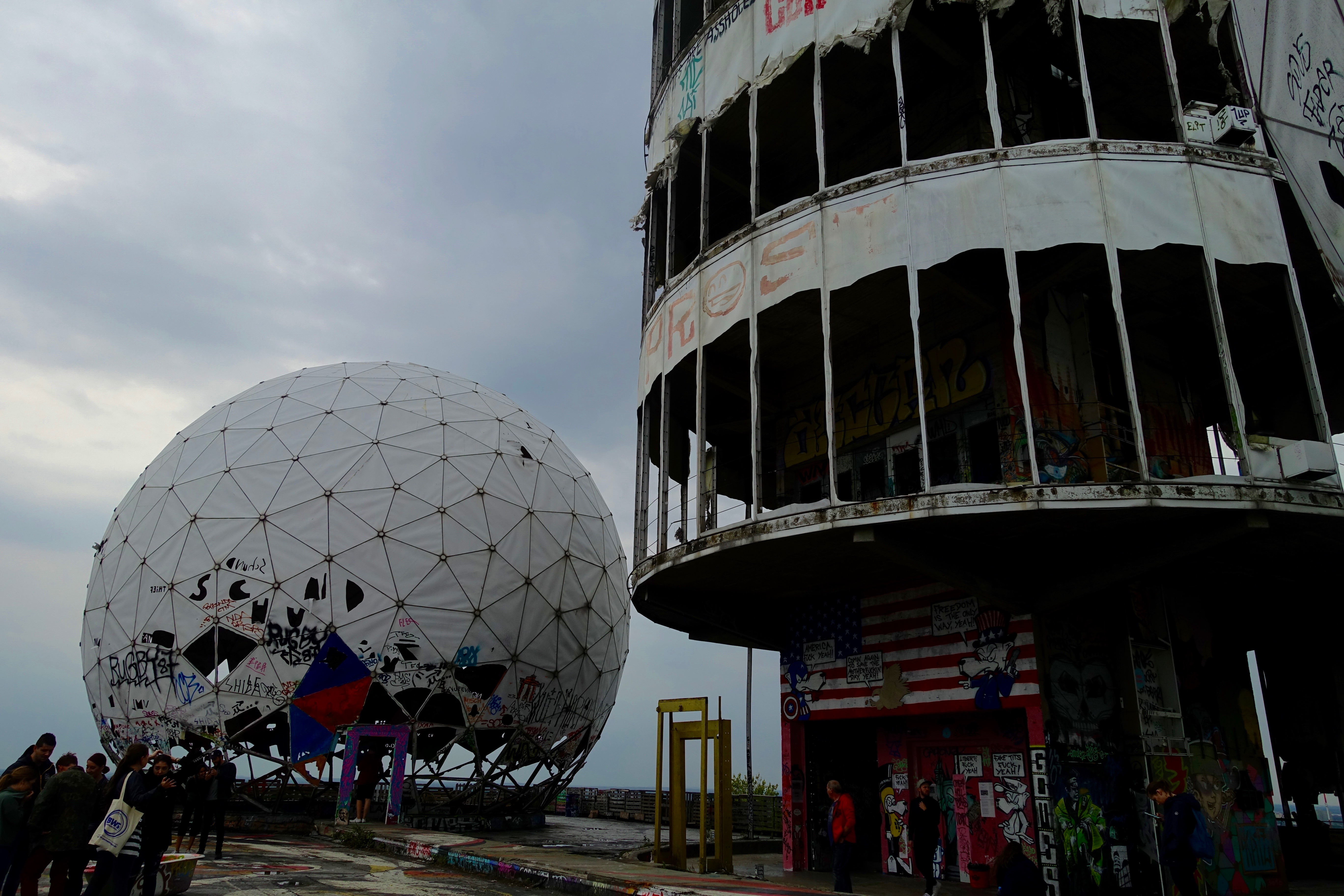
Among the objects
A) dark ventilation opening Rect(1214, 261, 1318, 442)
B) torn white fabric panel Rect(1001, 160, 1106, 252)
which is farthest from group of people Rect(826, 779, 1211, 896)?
dark ventilation opening Rect(1214, 261, 1318, 442)

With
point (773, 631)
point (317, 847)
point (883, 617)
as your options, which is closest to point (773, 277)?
point (883, 617)

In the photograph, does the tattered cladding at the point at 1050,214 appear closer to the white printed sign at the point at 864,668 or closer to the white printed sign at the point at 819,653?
the white printed sign at the point at 864,668

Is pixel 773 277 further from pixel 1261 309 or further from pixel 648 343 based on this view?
pixel 1261 309

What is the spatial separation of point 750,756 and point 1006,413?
13.5 meters

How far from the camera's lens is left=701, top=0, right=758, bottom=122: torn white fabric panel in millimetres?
15047

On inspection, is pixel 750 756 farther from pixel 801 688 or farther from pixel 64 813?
pixel 64 813

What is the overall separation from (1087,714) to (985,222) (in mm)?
7231

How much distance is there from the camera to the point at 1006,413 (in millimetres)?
12953

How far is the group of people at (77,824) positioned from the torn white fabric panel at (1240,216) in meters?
13.4

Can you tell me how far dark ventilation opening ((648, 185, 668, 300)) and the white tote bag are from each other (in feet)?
41.7

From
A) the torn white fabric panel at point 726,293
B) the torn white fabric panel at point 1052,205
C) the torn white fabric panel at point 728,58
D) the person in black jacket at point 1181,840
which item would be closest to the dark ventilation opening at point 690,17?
the torn white fabric panel at point 728,58

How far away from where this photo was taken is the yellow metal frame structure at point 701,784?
1324cm

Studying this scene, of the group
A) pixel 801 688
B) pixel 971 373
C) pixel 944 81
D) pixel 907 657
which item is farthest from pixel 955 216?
pixel 801 688

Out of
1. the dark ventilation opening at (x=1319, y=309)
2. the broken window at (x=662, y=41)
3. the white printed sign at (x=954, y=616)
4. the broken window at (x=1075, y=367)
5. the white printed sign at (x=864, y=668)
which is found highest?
the broken window at (x=662, y=41)
